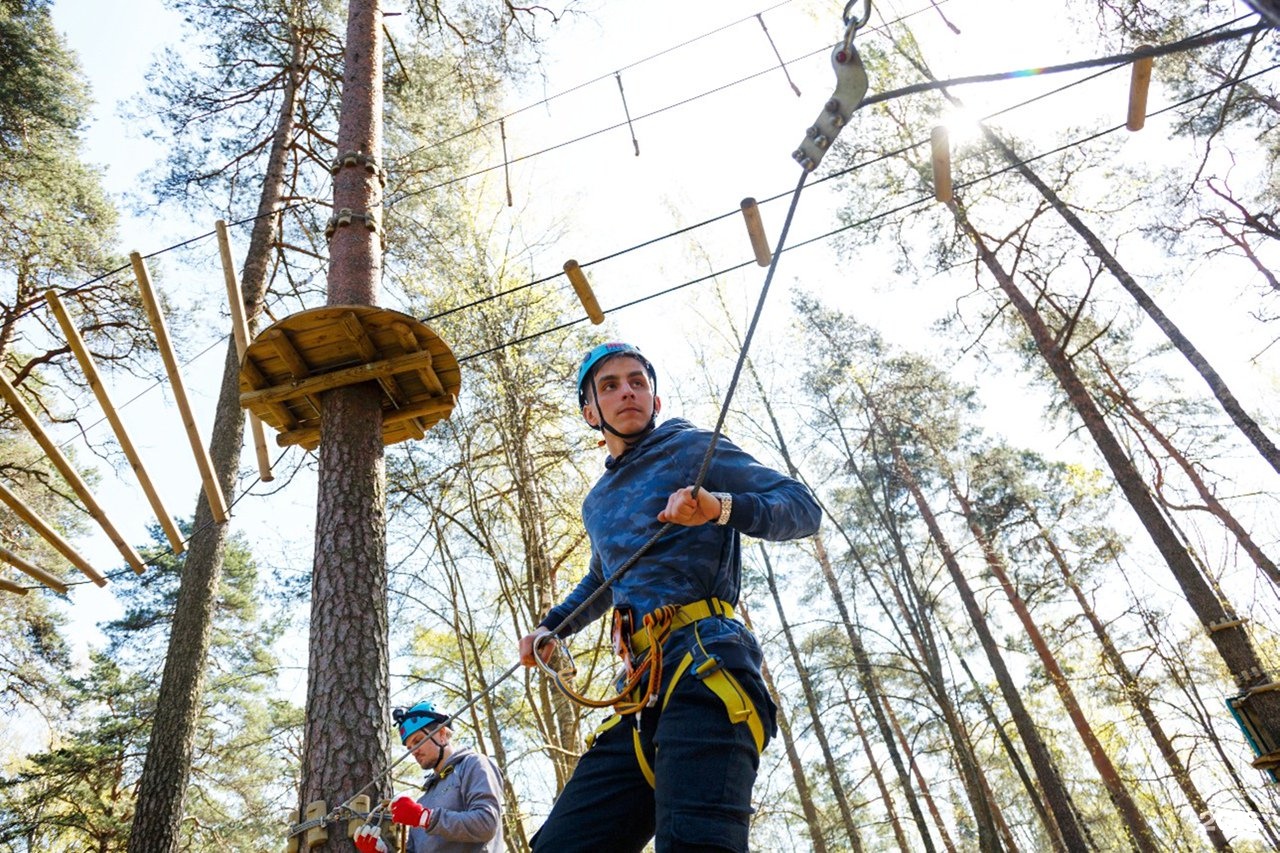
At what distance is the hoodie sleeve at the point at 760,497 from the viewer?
1.58 meters

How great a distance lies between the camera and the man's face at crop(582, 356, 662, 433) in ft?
6.67

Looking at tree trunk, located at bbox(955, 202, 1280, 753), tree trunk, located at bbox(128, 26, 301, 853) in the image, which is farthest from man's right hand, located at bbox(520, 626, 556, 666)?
tree trunk, located at bbox(955, 202, 1280, 753)

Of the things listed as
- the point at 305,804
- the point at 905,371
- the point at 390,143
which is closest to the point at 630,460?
the point at 305,804

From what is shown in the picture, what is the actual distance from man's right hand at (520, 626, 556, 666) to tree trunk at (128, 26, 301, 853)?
3.76 m

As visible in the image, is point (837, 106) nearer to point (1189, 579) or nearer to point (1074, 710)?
point (1189, 579)

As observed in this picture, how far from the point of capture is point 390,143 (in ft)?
27.2

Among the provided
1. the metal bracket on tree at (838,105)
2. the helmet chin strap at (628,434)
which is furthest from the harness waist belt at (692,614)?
the metal bracket on tree at (838,105)

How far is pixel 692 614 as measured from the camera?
1615 mm

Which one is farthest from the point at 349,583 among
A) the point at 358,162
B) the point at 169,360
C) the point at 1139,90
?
the point at 1139,90

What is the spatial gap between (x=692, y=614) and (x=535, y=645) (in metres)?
0.52

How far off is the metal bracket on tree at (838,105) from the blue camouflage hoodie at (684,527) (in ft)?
2.21

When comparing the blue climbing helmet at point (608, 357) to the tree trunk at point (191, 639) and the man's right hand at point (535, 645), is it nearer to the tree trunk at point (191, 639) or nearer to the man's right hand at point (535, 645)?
the man's right hand at point (535, 645)

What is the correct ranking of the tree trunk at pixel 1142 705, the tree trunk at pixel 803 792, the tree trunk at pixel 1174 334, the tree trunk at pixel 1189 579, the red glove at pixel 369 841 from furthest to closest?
the tree trunk at pixel 803 792
the tree trunk at pixel 1142 705
the tree trunk at pixel 1174 334
the tree trunk at pixel 1189 579
the red glove at pixel 369 841

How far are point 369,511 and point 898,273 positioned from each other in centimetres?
885
